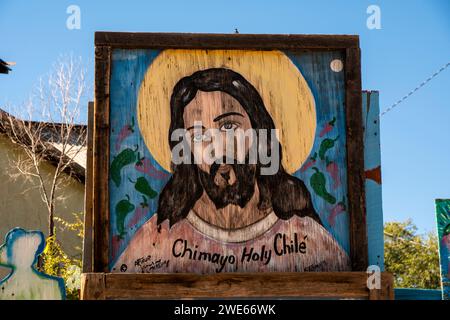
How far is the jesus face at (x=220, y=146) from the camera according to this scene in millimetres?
4570

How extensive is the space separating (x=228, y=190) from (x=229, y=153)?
9.7 inches

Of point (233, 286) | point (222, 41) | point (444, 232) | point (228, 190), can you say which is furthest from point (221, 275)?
point (444, 232)

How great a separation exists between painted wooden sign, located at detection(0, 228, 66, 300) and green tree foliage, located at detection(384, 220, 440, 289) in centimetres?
2160

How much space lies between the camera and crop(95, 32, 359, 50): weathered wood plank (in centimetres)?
458

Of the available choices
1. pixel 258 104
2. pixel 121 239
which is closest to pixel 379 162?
pixel 258 104

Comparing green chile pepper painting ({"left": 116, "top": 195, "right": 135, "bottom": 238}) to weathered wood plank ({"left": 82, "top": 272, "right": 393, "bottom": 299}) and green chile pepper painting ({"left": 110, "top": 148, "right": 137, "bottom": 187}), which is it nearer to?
green chile pepper painting ({"left": 110, "top": 148, "right": 137, "bottom": 187})

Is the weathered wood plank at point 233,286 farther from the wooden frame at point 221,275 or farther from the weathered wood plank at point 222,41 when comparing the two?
the weathered wood plank at point 222,41

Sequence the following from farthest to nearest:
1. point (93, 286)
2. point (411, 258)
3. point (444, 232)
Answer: point (411, 258)
point (444, 232)
point (93, 286)

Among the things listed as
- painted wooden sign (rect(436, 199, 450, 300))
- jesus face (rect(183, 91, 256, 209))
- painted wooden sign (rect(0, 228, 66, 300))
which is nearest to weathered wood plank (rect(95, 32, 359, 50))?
jesus face (rect(183, 91, 256, 209))

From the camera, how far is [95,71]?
455 cm

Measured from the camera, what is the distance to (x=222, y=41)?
460 cm

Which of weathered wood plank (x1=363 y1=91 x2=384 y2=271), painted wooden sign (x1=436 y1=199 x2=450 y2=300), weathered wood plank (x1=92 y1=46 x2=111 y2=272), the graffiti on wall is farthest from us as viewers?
painted wooden sign (x1=436 y1=199 x2=450 y2=300)

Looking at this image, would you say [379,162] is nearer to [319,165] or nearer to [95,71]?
[319,165]

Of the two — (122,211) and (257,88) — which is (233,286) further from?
(257,88)
